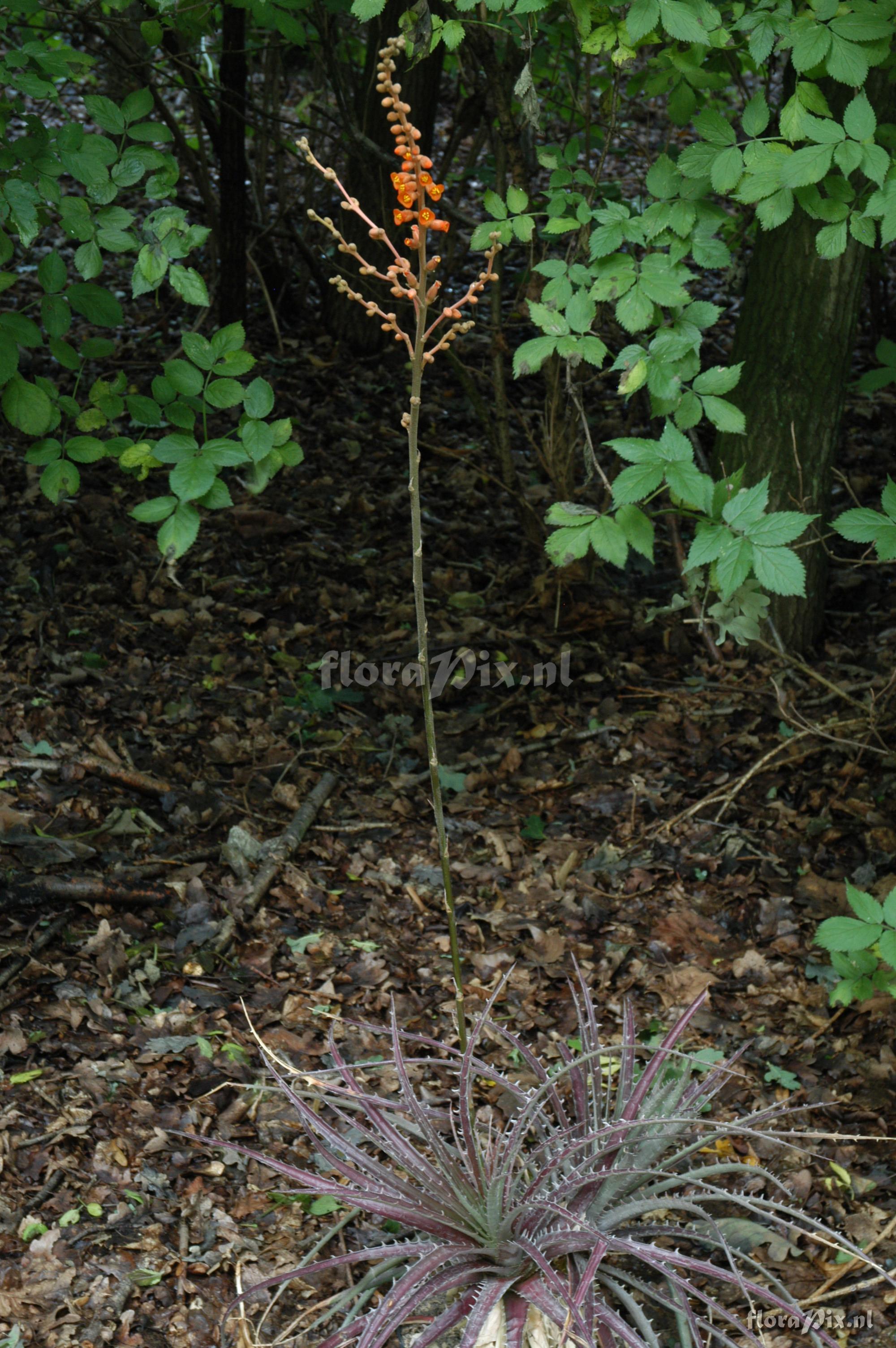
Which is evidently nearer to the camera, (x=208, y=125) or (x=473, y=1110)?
(x=473, y=1110)

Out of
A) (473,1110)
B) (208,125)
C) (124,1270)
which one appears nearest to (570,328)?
(473,1110)

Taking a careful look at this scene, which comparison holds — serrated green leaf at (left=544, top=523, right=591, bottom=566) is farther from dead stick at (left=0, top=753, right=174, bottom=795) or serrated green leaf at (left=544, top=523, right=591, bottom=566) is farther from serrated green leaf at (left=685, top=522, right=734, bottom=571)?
dead stick at (left=0, top=753, right=174, bottom=795)

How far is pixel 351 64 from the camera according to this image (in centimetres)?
520

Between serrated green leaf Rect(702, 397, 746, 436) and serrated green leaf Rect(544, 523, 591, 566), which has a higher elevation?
serrated green leaf Rect(702, 397, 746, 436)

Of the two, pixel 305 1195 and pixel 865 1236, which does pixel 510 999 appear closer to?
pixel 305 1195

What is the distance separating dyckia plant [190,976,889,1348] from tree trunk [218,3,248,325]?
11.4 ft

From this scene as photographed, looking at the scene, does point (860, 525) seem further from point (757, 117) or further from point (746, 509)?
point (757, 117)

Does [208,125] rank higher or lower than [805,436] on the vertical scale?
higher

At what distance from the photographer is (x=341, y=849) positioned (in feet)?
10.6

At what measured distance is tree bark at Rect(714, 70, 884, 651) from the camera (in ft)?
10.8

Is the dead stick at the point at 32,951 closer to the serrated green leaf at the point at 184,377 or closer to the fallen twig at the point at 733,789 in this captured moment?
the serrated green leaf at the point at 184,377

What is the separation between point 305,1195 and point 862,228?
2.28 meters

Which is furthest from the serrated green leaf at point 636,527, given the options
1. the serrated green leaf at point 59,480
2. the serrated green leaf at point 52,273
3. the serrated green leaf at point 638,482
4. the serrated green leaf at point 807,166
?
the serrated green leaf at point 52,273

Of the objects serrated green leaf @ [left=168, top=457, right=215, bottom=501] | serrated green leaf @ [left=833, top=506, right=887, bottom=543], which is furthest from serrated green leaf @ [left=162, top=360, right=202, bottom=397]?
serrated green leaf @ [left=833, top=506, right=887, bottom=543]
